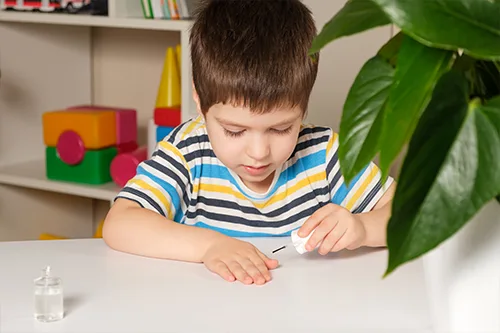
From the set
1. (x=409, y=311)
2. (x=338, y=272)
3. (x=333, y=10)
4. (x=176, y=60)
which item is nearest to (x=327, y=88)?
(x=333, y=10)

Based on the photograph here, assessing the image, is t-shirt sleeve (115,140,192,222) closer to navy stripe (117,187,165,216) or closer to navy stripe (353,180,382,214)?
navy stripe (117,187,165,216)

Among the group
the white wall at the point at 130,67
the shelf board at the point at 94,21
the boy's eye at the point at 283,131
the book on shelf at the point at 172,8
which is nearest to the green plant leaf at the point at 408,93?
the boy's eye at the point at 283,131

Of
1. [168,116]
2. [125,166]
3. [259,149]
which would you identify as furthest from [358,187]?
[125,166]

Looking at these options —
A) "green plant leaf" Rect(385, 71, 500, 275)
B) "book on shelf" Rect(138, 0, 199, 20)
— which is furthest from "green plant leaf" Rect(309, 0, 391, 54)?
A: "book on shelf" Rect(138, 0, 199, 20)

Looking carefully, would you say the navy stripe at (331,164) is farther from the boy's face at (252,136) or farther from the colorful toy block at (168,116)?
the colorful toy block at (168,116)

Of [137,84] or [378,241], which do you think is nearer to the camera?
[378,241]

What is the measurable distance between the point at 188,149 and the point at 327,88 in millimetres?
815

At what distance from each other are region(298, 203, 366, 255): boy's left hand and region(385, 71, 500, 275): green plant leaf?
18.8 inches

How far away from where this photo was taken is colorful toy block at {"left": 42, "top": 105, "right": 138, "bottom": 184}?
2314 mm

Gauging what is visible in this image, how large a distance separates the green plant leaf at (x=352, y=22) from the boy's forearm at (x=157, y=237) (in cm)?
45

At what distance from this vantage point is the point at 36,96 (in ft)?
8.50

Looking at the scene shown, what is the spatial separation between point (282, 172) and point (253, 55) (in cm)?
28

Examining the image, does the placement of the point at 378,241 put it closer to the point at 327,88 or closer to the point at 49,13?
the point at 327,88

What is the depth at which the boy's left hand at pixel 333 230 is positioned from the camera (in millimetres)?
1034
